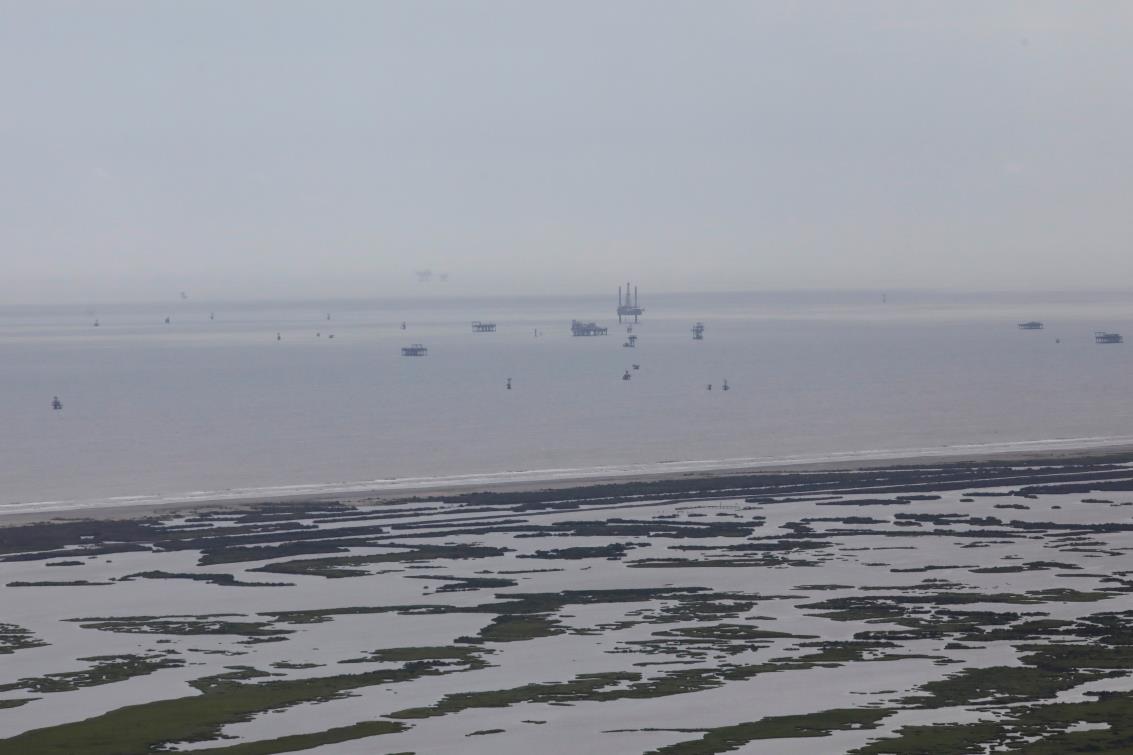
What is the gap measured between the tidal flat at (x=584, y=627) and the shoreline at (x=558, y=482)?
2.91 metres

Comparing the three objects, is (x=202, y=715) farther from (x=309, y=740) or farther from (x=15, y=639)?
(x=15, y=639)

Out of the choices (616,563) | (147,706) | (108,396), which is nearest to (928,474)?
(616,563)

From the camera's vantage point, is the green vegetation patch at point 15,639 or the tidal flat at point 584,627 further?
the green vegetation patch at point 15,639

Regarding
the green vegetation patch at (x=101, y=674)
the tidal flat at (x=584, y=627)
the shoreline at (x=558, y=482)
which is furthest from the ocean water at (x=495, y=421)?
the green vegetation patch at (x=101, y=674)

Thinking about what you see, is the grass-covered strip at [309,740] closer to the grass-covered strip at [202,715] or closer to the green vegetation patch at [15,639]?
the grass-covered strip at [202,715]

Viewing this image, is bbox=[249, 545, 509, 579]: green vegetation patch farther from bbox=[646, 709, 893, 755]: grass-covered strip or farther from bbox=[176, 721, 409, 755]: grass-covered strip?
bbox=[646, 709, 893, 755]: grass-covered strip

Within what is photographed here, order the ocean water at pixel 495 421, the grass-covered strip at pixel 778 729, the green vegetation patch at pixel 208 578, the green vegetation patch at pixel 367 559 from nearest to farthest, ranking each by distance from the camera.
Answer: the grass-covered strip at pixel 778 729 < the green vegetation patch at pixel 208 578 < the green vegetation patch at pixel 367 559 < the ocean water at pixel 495 421

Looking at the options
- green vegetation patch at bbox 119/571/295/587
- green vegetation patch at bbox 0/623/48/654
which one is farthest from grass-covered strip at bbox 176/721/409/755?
green vegetation patch at bbox 119/571/295/587

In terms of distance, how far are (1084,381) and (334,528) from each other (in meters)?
105

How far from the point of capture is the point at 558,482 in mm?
63938

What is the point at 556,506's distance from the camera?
5500 centimetres

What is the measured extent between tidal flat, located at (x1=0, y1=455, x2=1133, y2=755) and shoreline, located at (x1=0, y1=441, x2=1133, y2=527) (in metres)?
2.91

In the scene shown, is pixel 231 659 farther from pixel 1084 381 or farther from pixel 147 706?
pixel 1084 381

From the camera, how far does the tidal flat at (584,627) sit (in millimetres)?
25922
